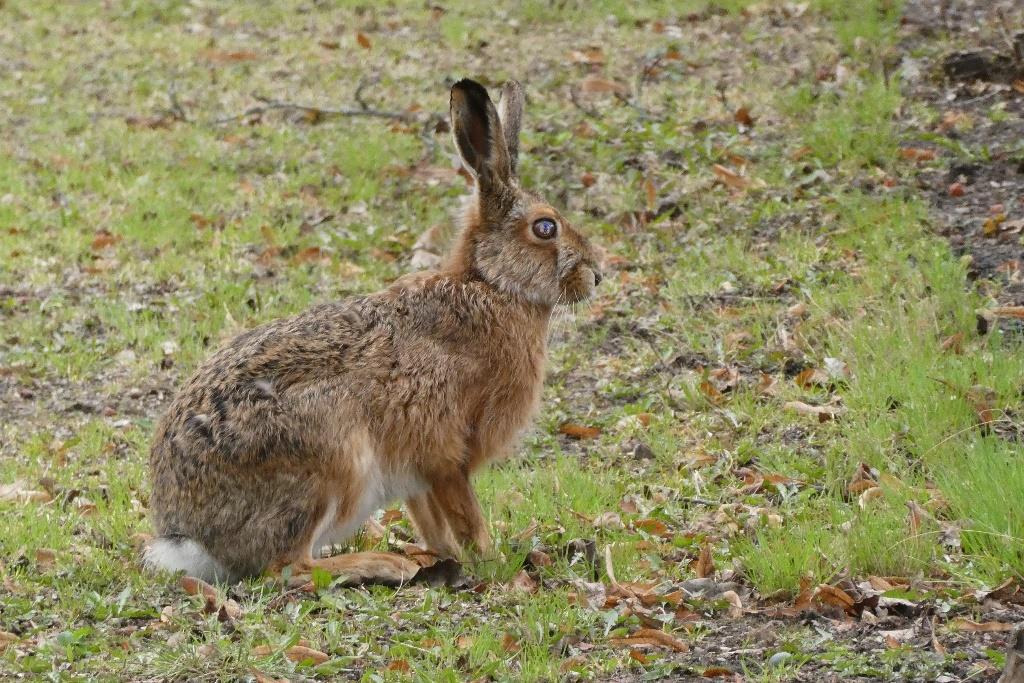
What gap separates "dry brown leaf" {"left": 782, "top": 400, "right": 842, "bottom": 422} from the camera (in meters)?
6.27

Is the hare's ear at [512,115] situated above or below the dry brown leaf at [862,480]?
above

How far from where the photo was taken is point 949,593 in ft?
14.5

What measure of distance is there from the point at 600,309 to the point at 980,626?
159 inches

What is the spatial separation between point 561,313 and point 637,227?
10.4ft

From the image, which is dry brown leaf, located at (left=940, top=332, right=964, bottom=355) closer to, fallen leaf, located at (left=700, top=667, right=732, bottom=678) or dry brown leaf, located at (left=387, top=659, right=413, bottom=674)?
fallen leaf, located at (left=700, top=667, right=732, bottom=678)

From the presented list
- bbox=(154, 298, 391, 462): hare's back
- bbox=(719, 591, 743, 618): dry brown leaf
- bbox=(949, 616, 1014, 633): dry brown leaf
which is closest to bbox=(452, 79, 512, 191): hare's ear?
bbox=(154, 298, 391, 462): hare's back

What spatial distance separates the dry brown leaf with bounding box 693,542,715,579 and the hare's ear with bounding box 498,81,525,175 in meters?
1.81

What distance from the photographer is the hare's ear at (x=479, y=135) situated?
5480 millimetres

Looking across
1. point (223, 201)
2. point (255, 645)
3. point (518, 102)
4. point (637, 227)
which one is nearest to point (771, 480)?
point (518, 102)

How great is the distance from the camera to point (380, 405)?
514 centimetres

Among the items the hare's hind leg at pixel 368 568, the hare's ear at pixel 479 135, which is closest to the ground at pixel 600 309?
the hare's hind leg at pixel 368 568

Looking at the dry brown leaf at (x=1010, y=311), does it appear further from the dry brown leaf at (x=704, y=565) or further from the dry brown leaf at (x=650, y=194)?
the dry brown leaf at (x=650, y=194)

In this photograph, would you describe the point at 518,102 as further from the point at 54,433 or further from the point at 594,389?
the point at 54,433

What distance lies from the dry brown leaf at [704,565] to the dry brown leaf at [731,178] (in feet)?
14.8
